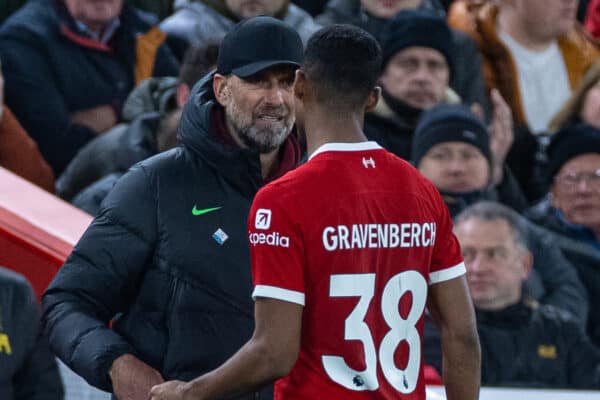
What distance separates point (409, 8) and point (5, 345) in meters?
3.72

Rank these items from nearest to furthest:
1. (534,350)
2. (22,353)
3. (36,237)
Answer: (22,353) → (36,237) → (534,350)

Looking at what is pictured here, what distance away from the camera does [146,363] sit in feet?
11.1

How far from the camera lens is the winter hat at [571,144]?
6613 millimetres

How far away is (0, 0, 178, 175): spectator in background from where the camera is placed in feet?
20.6

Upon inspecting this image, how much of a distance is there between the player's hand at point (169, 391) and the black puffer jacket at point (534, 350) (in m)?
2.60

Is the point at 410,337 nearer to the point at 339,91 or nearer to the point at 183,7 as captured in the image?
the point at 339,91

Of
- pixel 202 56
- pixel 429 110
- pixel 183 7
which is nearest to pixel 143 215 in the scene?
pixel 202 56

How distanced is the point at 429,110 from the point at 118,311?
326 centimetres

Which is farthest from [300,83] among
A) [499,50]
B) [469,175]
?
[499,50]

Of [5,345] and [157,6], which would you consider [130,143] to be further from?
[5,345]

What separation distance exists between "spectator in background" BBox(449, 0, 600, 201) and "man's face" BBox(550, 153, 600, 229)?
510 mm

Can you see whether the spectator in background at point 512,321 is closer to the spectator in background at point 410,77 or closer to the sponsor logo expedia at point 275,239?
the spectator in background at point 410,77

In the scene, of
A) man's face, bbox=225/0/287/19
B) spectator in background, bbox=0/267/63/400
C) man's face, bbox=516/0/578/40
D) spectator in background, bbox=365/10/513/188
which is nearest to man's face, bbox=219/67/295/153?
spectator in background, bbox=0/267/63/400

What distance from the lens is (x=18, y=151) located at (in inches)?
237
